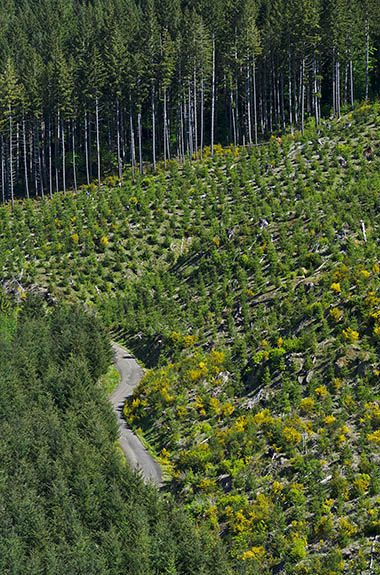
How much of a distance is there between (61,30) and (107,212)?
2815 inches

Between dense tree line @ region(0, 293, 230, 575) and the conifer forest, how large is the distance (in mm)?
100

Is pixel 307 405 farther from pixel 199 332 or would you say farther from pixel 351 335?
pixel 199 332

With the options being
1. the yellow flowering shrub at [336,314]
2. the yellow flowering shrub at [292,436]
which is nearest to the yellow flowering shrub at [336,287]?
the yellow flowering shrub at [336,314]

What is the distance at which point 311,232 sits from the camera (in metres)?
42.6

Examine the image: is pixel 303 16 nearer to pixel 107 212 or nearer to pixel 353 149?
pixel 353 149

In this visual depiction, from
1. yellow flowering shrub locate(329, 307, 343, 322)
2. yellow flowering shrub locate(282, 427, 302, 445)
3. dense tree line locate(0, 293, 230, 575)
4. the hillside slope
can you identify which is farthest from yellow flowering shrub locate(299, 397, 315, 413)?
dense tree line locate(0, 293, 230, 575)

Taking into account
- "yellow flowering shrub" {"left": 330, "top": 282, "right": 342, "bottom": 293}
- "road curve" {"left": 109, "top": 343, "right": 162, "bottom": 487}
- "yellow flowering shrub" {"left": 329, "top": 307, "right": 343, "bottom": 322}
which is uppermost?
"yellow flowering shrub" {"left": 330, "top": 282, "right": 342, "bottom": 293}

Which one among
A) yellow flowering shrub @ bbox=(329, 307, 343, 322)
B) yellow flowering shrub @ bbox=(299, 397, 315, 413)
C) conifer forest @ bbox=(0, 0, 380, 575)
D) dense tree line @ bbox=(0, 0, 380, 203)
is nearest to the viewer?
conifer forest @ bbox=(0, 0, 380, 575)

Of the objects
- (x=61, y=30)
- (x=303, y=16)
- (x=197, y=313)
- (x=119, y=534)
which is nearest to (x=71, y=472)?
(x=119, y=534)

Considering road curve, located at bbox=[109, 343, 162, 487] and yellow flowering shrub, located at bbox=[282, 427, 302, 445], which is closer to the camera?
yellow flowering shrub, located at bbox=[282, 427, 302, 445]

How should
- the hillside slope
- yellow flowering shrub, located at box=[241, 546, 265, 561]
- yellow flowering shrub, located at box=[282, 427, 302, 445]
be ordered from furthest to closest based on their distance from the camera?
yellow flowering shrub, located at box=[282, 427, 302, 445] < the hillside slope < yellow flowering shrub, located at box=[241, 546, 265, 561]

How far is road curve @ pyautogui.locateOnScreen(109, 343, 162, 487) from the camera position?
101 feet

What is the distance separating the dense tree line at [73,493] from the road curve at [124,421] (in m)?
1.65

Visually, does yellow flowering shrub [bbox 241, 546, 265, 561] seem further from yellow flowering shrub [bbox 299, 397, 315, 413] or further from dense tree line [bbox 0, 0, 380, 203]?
dense tree line [bbox 0, 0, 380, 203]
